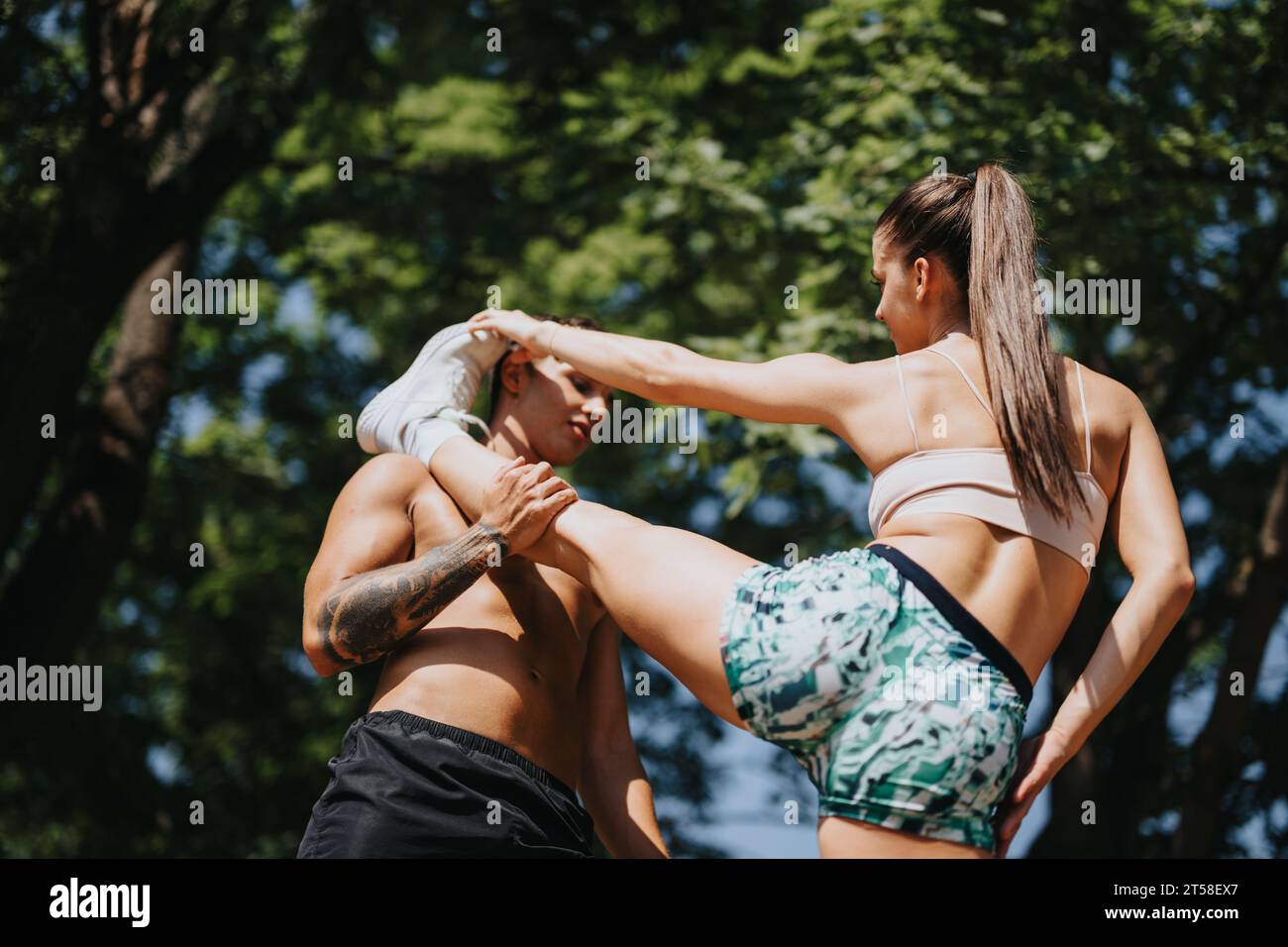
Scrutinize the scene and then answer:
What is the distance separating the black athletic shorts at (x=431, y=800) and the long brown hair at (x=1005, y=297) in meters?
1.37

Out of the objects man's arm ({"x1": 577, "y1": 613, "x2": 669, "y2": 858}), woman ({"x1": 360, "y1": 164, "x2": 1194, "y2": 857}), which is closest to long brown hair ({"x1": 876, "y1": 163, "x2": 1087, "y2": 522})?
woman ({"x1": 360, "y1": 164, "x2": 1194, "y2": 857})

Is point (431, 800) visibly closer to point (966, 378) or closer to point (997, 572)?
point (997, 572)

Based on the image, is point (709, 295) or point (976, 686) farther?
point (709, 295)

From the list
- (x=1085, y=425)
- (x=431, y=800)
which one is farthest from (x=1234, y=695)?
(x=431, y=800)

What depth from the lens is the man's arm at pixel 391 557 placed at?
3.17 m

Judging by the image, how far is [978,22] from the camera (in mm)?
7355

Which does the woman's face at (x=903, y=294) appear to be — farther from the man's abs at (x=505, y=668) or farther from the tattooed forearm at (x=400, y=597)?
the man's abs at (x=505, y=668)

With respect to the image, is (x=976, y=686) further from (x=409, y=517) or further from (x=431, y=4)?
(x=431, y=4)

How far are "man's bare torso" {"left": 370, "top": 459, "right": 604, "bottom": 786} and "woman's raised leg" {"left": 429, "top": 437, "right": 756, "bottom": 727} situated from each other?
469 millimetres

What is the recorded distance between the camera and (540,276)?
11.5 meters

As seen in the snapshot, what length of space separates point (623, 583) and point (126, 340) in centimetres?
721

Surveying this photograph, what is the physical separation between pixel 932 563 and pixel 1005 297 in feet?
1.97

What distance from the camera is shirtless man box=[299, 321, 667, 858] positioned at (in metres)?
3.17
